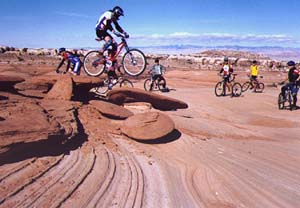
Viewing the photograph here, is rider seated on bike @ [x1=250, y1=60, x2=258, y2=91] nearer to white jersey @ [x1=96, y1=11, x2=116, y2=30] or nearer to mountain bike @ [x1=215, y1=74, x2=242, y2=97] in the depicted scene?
mountain bike @ [x1=215, y1=74, x2=242, y2=97]

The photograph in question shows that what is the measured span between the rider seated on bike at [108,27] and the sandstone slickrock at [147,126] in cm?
204

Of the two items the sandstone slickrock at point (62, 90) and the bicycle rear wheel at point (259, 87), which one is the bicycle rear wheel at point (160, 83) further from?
the sandstone slickrock at point (62, 90)

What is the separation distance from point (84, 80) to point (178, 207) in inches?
210

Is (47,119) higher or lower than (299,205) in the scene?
higher

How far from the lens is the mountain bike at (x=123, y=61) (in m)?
10.4

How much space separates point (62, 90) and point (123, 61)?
1720mm

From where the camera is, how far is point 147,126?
29.4 ft

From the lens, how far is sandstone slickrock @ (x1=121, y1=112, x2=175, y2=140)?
8.78 meters

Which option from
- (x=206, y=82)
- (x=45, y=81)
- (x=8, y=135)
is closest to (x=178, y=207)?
(x=8, y=135)

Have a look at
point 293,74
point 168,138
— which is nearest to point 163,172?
point 168,138

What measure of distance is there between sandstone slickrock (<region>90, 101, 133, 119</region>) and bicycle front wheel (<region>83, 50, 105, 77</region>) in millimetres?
1375

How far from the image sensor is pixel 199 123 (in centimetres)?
1157

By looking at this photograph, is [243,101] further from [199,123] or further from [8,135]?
[8,135]

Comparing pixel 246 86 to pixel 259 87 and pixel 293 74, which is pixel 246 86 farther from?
pixel 293 74
